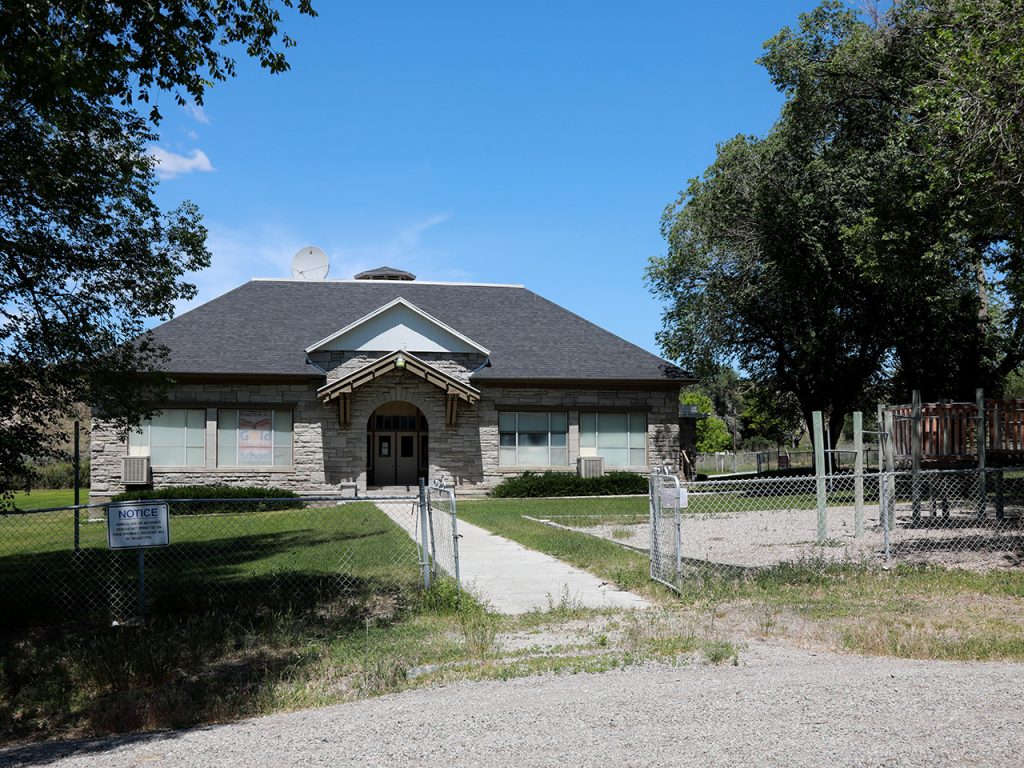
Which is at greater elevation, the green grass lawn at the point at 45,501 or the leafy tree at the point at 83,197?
the leafy tree at the point at 83,197

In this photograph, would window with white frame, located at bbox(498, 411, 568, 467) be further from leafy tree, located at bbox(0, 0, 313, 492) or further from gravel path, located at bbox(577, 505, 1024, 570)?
leafy tree, located at bbox(0, 0, 313, 492)

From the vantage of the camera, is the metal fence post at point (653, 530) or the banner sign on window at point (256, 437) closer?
the metal fence post at point (653, 530)

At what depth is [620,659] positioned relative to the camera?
704cm

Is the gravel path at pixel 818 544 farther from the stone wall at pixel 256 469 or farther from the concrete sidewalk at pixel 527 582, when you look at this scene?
the stone wall at pixel 256 469

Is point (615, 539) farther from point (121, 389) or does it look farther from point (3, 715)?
point (3, 715)

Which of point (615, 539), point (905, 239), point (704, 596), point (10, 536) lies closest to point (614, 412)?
point (905, 239)

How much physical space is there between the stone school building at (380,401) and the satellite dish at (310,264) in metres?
3.23

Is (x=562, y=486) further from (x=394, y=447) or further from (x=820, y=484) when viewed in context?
(x=820, y=484)

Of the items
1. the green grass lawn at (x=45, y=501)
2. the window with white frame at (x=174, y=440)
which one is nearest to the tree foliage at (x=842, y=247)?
the window with white frame at (x=174, y=440)

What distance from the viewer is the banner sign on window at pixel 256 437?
2730 centimetres

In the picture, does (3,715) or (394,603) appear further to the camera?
(394,603)

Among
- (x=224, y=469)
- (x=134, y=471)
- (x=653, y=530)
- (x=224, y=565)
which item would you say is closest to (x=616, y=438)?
(x=224, y=469)

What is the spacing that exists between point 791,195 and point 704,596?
18009 millimetres

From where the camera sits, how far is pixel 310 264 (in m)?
35.0
